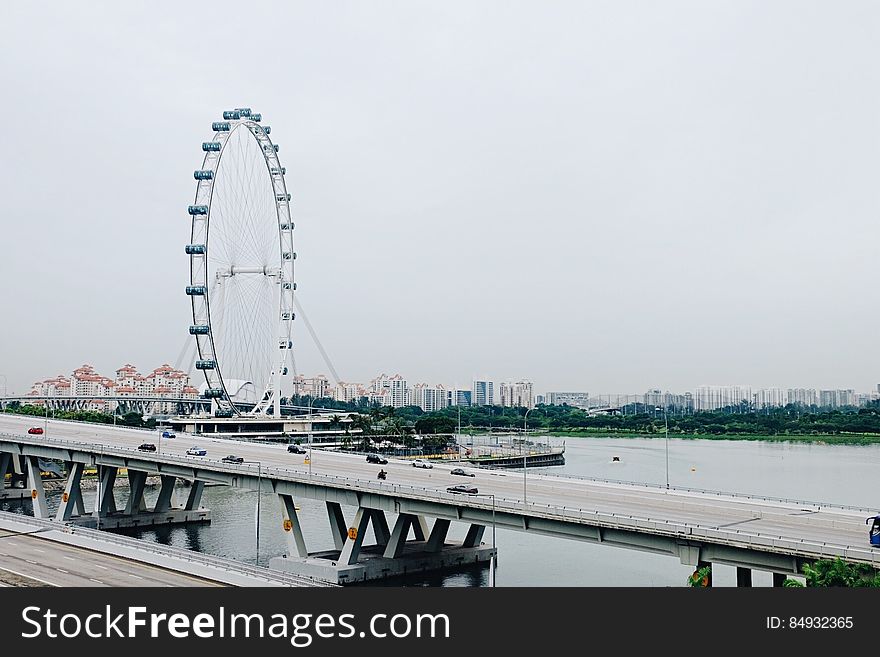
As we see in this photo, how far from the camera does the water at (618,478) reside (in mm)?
39688

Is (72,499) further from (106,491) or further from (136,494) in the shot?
(136,494)

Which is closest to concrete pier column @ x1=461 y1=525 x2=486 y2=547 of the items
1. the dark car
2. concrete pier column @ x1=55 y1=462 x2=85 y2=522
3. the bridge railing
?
the dark car

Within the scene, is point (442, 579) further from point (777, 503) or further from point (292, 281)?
point (292, 281)

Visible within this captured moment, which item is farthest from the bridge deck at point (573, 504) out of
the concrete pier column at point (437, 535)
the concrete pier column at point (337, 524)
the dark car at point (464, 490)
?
the concrete pier column at point (437, 535)

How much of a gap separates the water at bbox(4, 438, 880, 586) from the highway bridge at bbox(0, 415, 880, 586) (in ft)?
8.72

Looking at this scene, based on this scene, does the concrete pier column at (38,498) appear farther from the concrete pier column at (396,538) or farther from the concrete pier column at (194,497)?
the concrete pier column at (396,538)

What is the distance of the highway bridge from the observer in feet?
90.3

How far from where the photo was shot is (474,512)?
35.4 meters

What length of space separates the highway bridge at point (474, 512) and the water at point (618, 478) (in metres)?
2.66

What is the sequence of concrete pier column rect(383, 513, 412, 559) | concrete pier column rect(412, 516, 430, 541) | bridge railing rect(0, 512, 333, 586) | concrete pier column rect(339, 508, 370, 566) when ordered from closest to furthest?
bridge railing rect(0, 512, 333, 586), concrete pier column rect(339, 508, 370, 566), concrete pier column rect(383, 513, 412, 559), concrete pier column rect(412, 516, 430, 541)

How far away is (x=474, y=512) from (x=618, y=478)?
46.8 m

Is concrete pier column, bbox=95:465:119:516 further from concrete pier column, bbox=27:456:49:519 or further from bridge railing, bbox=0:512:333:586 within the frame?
bridge railing, bbox=0:512:333:586

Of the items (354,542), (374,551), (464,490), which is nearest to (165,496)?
(374,551)
